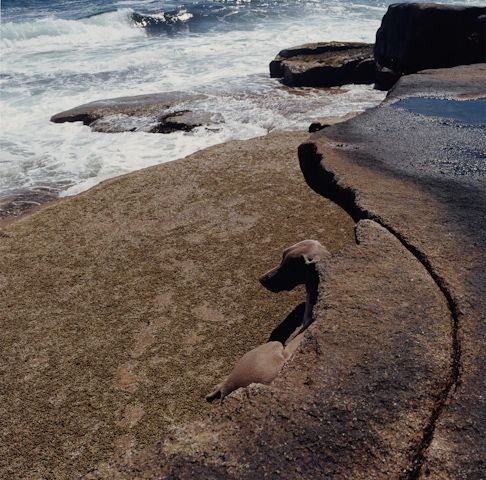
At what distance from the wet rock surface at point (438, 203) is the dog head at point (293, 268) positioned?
365 mm

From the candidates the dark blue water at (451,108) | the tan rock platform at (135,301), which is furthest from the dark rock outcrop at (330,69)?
the dark blue water at (451,108)

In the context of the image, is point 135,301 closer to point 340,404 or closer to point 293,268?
point 293,268

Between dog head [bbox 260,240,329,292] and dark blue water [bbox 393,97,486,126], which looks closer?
dog head [bbox 260,240,329,292]

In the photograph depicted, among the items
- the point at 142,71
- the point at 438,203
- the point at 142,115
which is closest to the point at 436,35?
the point at 142,115

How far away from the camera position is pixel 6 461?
2.82m

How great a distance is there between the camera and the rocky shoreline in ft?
6.05

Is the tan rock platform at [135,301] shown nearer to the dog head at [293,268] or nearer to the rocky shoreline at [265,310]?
the rocky shoreline at [265,310]

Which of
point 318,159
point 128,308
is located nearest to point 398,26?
point 318,159

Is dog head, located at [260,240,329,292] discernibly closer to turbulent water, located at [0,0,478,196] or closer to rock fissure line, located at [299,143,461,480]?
rock fissure line, located at [299,143,461,480]

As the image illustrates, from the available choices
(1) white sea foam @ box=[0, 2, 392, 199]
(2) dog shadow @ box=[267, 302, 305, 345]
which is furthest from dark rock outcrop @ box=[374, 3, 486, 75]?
(2) dog shadow @ box=[267, 302, 305, 345]

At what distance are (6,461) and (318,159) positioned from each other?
283 centimetres

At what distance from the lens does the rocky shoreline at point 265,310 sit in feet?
6.05

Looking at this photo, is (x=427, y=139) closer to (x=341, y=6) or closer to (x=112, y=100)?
(x=112, y=100)

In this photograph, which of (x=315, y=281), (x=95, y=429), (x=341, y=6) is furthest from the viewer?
(x=341, y=6)
